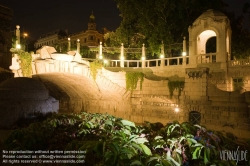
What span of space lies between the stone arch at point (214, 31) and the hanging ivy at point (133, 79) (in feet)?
14.7

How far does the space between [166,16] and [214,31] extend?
6102 millimetres

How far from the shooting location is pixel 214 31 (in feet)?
52.6

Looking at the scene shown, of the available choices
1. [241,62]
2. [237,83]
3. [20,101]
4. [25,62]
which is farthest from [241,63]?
[25,62]

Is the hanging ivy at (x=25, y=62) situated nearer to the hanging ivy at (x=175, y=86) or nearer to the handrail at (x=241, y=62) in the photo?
the hanging ivy at (x=175, y=86)

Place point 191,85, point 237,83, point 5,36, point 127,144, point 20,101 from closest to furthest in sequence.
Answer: point 127,144
point 20,101
point 5,36
point 237,83
point 191,85

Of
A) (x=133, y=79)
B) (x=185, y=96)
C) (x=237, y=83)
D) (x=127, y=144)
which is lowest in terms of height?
(x=127, y=144)

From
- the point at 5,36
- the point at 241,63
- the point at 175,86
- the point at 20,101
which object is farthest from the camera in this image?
the point at 175,86

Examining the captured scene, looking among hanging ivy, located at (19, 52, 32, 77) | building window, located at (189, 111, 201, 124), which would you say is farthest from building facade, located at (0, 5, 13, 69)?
building window, located at (189, 111, 201, 124)

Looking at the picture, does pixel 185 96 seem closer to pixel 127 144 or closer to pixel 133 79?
pixel 133 79

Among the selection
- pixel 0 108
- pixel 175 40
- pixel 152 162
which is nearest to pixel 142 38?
pixel 175 40

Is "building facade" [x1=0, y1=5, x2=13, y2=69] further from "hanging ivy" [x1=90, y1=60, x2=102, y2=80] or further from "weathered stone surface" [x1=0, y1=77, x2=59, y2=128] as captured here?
"hanging ivy" [x1=90, y1=60, x2=102, y2=80]

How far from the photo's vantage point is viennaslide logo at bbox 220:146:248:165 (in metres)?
4.25

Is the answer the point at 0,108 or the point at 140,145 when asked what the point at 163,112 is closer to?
the point at 0,108

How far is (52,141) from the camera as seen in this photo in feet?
17.4
